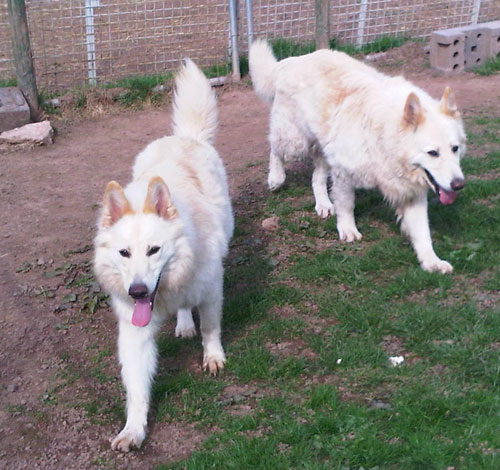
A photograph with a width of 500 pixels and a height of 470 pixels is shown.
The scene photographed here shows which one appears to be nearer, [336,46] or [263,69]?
[263,69]

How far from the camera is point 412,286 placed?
4.25 meters

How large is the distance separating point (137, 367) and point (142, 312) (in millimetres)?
304

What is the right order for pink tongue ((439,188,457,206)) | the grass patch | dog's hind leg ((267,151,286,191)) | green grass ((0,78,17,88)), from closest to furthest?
pink tongue ((439,188,457,206)) < dog's hind leg ((267,151,286,191)) < green grass ((0,78,17,88)) < the grass patch

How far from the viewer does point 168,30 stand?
10.5 m

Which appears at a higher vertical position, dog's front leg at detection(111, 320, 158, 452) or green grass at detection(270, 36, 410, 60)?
green grass at detection(270, 36, 410, 60)

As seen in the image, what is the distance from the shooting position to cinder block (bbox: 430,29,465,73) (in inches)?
355

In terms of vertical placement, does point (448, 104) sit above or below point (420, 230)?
above

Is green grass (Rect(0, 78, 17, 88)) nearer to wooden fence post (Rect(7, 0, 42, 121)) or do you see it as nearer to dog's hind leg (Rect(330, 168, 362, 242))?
wooden fence post (Rect(7, 0, 42, 121))

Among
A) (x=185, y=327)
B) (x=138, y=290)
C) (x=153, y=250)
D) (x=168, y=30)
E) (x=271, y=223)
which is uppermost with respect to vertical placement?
(x=168, y=30)

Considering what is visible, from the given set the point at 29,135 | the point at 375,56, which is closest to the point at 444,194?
the point at 29,135

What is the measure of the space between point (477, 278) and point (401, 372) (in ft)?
3.91

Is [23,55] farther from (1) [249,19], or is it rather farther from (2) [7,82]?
(1) [249,19]

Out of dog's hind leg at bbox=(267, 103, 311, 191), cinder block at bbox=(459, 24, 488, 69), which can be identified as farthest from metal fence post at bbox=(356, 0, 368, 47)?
dog's hind leg at bbox=(267, 103, 311, 191)

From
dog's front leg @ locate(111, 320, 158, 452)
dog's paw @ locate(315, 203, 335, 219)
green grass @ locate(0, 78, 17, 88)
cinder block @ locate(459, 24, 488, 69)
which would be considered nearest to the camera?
dog's front leg @ locate(111, 320, 158, 452)
